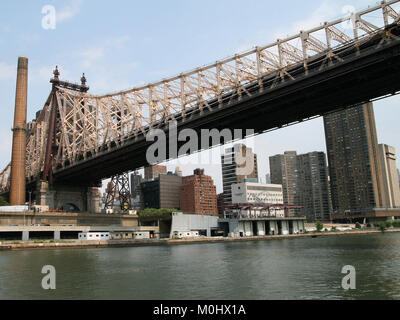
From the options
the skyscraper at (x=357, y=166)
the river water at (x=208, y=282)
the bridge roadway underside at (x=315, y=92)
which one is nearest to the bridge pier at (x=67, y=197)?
the bridge roadway underside at (x=315, y=92)

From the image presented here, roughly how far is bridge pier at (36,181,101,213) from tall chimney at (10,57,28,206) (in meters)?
4.06

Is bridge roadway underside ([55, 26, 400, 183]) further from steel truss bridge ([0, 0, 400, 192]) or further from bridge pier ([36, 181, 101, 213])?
bridge pier ([36, 181, 101, 213])

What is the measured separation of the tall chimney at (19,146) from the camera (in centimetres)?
8631

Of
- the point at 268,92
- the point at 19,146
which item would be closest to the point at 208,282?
the point at 268,92

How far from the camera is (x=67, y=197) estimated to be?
96125mm

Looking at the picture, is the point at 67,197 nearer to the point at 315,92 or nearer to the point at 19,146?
the point at 19,146

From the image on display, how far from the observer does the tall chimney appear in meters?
86.3

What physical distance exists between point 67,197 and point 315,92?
70.6 metres

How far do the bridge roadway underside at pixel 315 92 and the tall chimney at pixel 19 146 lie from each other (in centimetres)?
4701

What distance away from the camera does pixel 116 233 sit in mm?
87188
